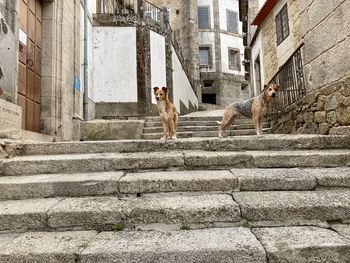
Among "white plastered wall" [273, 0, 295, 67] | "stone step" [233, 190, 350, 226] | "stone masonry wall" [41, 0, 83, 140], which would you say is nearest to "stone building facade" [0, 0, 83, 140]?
"stone masonry wall" [41, 0, 83, 140]

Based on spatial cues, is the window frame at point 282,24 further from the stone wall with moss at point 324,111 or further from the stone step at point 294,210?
the stone step at point 294,210

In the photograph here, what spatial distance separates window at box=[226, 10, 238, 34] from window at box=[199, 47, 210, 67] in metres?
3.23

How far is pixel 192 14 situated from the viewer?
2353 centimetres

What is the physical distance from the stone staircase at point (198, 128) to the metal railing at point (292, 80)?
0.92 metres

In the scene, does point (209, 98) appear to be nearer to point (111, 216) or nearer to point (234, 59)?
point (234, 59)

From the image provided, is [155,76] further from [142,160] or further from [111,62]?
[142,160]

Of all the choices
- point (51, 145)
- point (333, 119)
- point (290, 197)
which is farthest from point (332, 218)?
point (51, 145)

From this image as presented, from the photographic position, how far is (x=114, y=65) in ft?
32.3

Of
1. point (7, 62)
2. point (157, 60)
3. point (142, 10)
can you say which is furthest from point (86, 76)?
point (142, 10)

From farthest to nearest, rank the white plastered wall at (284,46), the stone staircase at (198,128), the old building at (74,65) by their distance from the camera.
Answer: the white plastered wall at (284,46), the stone staircase at (198,128), the old building at (74,65)

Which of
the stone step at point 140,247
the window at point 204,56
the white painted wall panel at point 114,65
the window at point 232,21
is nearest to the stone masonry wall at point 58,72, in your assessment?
the white painted wall panel at point 114,65

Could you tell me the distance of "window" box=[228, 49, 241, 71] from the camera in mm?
26922

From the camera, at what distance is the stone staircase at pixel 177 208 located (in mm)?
1691

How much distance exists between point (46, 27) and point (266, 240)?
646cm
